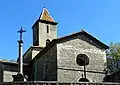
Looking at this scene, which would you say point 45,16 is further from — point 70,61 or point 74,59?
point 70,61

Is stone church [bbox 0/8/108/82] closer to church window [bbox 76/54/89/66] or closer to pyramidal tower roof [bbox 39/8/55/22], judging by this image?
church window [bbox 76/54/89/66]

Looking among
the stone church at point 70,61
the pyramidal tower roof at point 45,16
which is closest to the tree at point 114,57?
the stone church at point 70,61

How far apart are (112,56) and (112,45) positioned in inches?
54.5

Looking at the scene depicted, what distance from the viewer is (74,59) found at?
2641 cm

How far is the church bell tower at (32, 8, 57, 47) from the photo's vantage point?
3512 cm

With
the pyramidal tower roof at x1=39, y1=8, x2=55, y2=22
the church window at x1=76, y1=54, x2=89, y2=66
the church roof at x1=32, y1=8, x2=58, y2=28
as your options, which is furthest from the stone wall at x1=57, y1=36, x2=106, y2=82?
the pyramidal tower roof at x1=39, y1=8, x2=55, y2=22

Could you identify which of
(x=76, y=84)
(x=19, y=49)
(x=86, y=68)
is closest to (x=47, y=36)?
(x=86, y=68)

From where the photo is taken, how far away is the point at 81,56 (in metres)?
27.1

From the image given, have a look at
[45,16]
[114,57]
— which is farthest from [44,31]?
[114,57]

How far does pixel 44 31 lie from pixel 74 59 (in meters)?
9.98

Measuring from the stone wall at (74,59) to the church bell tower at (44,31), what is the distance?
8539mm

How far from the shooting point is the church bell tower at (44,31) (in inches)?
1383

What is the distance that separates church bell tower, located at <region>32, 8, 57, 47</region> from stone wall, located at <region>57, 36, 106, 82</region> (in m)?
8.54

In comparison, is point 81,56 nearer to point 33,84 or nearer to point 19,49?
point 19,49
